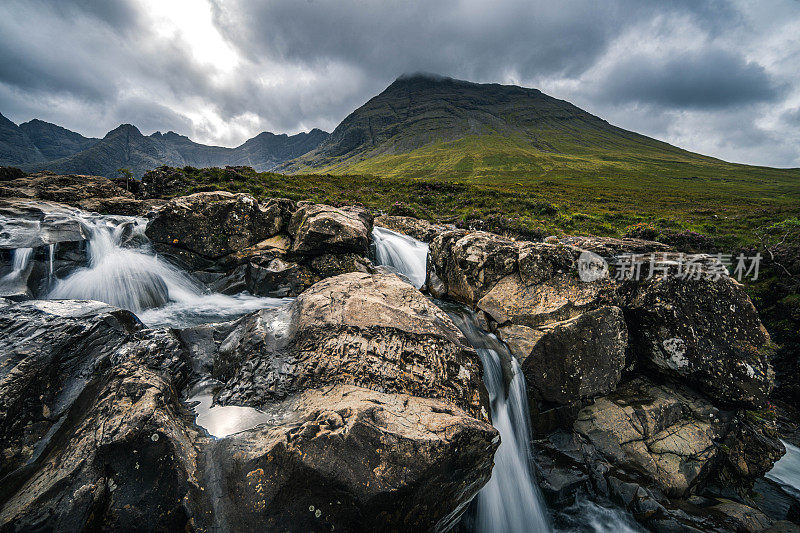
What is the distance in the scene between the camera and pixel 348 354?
525cm

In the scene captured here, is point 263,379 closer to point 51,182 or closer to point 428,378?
point 428,378

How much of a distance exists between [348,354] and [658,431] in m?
7.68

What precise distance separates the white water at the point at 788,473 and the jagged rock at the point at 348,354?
28.1 feet

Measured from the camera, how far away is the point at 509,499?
6.24m

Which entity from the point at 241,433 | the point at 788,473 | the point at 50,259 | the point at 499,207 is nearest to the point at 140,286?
the point at 50,259

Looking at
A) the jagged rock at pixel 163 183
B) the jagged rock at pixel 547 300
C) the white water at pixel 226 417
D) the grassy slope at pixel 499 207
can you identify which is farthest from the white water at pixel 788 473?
the jagged rock at pixel 163 183

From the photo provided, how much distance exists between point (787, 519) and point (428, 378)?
28.7ft

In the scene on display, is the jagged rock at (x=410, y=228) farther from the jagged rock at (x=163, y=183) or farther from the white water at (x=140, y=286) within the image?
the jagged rock at (x=163, y=183)

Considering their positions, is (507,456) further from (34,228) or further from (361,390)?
(34,228)

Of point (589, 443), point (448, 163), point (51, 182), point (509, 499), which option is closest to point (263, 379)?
point (509, 499)

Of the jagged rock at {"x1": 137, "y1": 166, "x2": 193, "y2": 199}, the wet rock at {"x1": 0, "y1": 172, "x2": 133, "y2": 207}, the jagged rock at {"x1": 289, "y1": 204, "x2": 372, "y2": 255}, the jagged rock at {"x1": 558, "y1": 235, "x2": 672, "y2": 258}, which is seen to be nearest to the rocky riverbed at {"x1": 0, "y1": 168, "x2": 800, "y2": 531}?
the jagged rock at {"x1": 558, "y1": 235, "x2": 672, "y2": 258}

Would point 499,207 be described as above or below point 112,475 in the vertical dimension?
above

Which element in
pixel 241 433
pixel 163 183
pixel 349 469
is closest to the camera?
pixel 349 469

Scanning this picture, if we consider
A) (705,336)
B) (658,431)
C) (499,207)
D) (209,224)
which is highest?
(499,207)
